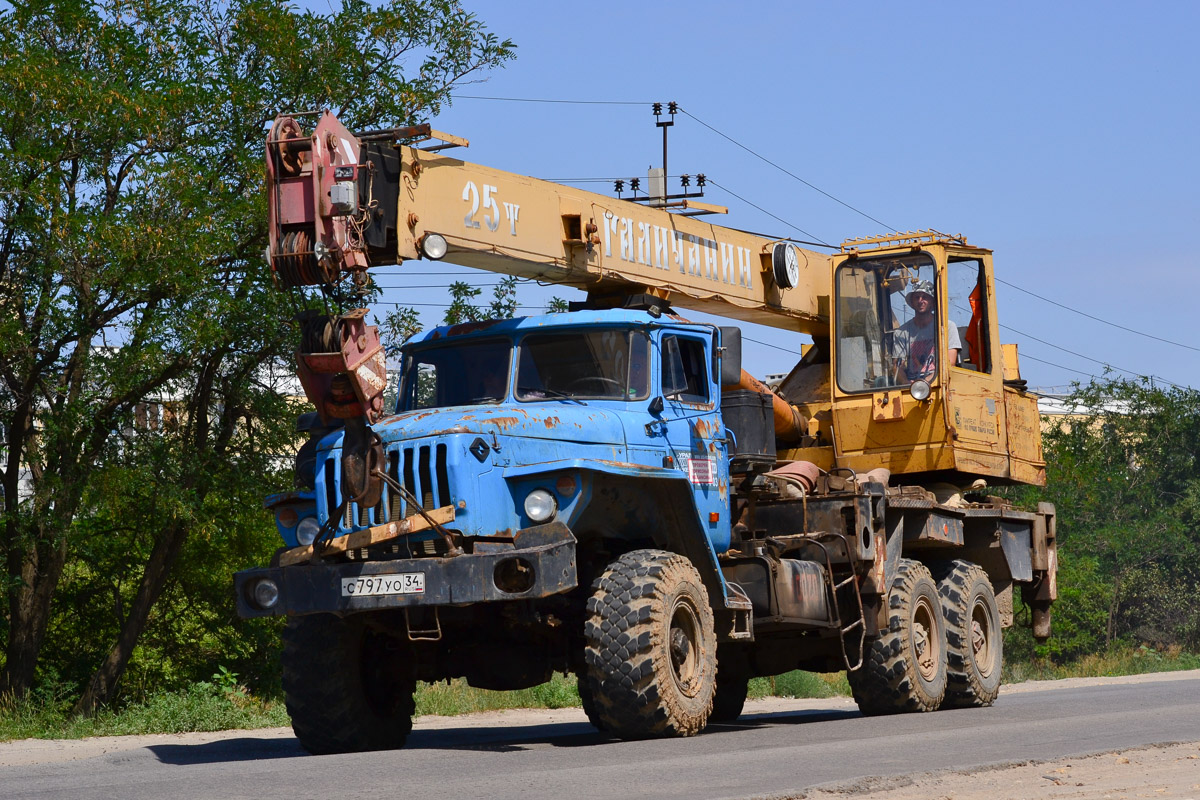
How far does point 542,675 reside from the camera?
11.8 metres

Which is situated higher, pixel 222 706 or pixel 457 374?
pixel 457 374

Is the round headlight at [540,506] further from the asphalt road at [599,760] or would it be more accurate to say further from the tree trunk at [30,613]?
the tree trunk at [30,613]

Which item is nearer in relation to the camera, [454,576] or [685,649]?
[454,576]

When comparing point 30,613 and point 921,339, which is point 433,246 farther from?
point 30,613

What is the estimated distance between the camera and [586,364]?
1199 centimetres

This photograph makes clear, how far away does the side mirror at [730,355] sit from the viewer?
12.4 metres

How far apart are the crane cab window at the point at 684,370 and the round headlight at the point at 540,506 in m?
1.76

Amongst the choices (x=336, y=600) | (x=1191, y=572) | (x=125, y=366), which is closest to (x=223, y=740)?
(x=336, y=600)

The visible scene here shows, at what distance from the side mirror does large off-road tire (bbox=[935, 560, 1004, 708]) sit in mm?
4595

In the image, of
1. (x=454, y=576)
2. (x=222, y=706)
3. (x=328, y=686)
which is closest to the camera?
(x=454, y=576)

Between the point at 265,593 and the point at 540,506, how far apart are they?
1.93 metres

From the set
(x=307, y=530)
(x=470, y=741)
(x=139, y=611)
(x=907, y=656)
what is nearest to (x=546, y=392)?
(x=307, y=530)

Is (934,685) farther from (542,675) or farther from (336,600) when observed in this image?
(336,600)

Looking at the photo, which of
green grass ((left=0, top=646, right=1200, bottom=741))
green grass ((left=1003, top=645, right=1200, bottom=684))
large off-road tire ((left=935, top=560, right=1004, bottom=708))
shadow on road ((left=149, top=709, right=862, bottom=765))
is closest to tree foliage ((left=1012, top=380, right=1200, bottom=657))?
green grass ((left=1003, top=645, right=1200, bottom=684))
